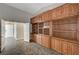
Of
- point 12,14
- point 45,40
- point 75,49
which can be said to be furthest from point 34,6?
point 75,49

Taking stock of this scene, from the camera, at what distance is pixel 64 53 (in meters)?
2.68

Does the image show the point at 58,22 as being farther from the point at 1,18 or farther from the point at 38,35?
the point at 1,18

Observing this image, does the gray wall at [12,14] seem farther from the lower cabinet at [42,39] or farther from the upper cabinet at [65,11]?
the upper cabinet at [65,11]

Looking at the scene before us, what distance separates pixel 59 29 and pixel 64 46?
406 mm

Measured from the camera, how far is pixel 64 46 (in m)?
2.70

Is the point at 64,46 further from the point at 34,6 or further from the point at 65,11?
the point at 34,6

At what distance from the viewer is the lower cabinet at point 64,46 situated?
2586 mm

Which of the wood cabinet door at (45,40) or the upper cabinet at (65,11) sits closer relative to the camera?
the upper cabinet at (65,11)

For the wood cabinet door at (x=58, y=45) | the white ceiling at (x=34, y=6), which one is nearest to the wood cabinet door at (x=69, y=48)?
the wood cabinet door at (x=58, y=45)

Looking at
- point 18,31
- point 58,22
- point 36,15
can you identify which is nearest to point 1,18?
point 18,31

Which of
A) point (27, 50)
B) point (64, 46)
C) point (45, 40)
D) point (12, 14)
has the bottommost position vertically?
point (27, 50)

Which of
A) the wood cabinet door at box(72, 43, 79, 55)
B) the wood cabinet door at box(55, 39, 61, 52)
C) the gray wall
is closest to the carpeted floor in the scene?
the wood cabinet door at box(55, 39, 61, 52)

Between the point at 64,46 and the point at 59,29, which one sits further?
the point at 59,29

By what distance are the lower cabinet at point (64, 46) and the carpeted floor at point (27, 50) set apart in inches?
5.1
